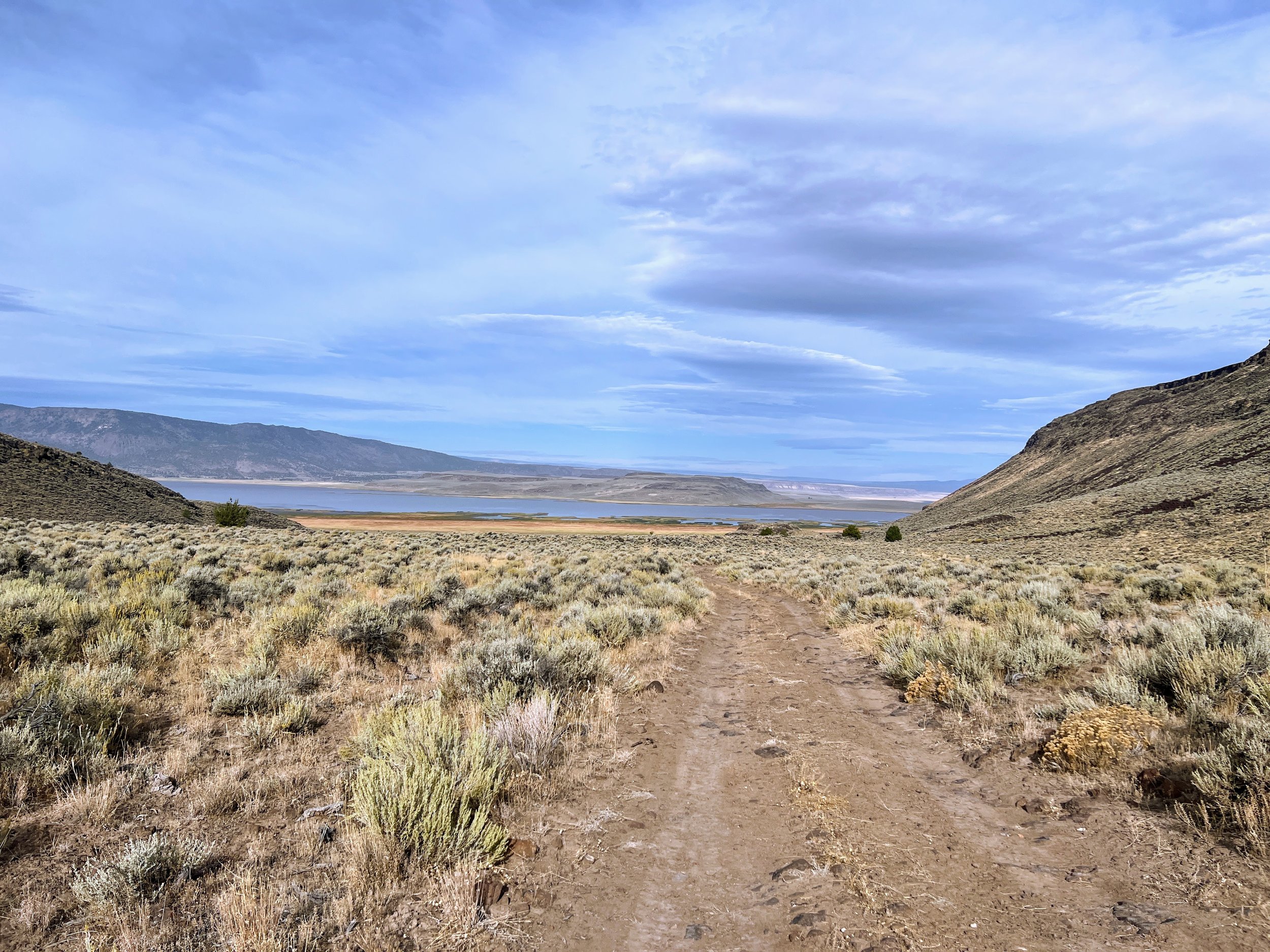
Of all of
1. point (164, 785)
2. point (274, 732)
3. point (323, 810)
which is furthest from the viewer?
point (274, 732)

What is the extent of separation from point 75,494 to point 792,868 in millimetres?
63961

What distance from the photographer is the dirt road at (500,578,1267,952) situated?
3293 millimetres

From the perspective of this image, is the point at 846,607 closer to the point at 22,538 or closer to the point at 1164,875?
the point at 1164,875

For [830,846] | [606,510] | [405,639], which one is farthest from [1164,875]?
[606,510]

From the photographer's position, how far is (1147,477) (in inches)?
2504

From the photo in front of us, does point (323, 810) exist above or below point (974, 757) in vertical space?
below

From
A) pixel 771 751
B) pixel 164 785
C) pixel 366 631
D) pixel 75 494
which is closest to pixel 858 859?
pixel 771 751

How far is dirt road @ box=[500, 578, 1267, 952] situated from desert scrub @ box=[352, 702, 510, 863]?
45cm

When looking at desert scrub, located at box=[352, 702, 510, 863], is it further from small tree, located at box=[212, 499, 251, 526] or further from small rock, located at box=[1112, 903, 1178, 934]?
small tree, located at box=[212, 499, 251, 526]

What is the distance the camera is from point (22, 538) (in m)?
18.9

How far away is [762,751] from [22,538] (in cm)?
2440

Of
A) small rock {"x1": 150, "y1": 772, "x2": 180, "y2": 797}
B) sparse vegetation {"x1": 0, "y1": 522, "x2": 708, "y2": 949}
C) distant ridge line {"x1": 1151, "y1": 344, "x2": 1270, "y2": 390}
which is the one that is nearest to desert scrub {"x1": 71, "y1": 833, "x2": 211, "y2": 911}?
sparse vegetation {"x1": 0, "y1": 522, "x2": 708, "y2": 949}

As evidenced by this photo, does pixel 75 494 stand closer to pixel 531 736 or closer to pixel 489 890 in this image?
pixel 531 736

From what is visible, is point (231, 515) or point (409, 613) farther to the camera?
point (231, 515)
